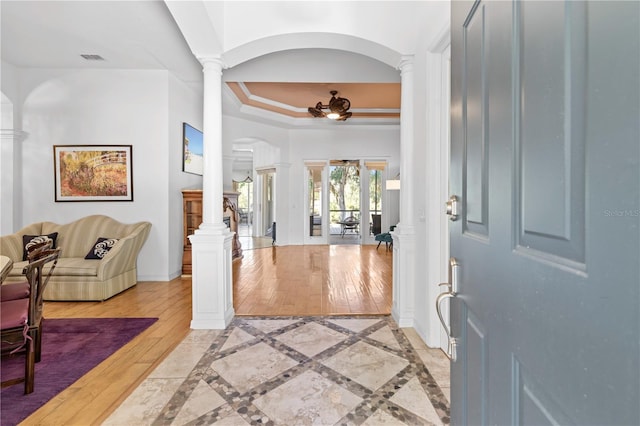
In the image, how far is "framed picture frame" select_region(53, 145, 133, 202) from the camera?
4.63 meters

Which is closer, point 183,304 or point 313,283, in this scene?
point 183,304

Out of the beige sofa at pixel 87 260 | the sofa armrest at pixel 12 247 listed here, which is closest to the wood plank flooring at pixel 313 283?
the beige sofa at pixel 87 260

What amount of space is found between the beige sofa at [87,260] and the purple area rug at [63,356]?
63 centimetres

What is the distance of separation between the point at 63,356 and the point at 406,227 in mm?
3159

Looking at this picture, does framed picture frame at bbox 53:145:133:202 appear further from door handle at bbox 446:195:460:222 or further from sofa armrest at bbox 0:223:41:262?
door handle at bbox 446:195:460:222

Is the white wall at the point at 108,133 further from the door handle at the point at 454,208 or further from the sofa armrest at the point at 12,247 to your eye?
the door handle at the point at 454,208

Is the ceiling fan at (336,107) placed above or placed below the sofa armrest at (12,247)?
above

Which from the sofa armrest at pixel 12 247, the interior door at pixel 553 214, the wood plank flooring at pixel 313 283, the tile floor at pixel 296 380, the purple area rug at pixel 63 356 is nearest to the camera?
the interior door at pixel 553 214

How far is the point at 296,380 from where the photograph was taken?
79.7 inches

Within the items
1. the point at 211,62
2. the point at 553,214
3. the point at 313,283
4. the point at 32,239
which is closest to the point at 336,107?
the point at 211,62

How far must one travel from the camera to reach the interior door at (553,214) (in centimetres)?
36

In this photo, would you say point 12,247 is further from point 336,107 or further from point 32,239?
point 336,107

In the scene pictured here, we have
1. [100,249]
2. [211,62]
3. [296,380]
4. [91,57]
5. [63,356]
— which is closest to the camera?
[296,380]

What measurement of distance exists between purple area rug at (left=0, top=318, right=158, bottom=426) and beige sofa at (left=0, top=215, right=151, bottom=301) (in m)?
0.63
